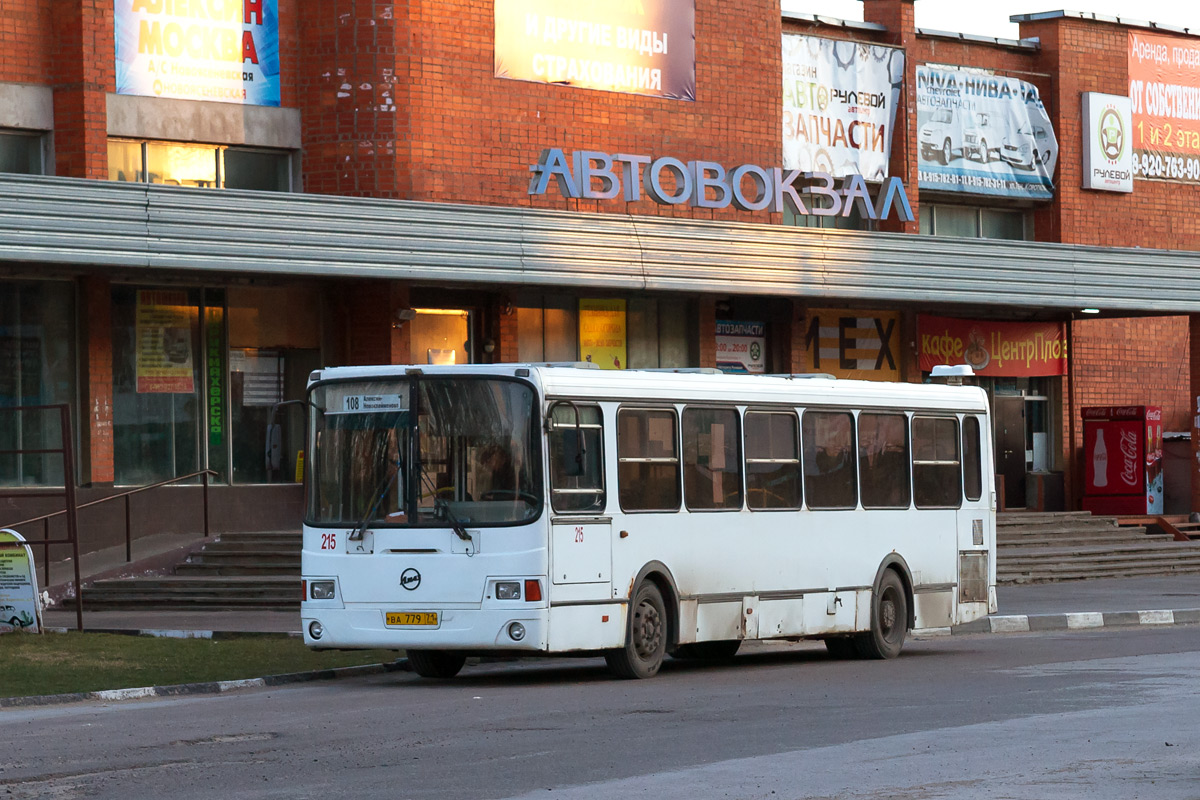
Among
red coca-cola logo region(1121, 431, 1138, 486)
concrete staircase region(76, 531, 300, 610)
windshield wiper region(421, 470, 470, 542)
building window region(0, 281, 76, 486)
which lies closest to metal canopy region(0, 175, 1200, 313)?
building window region(0, 281, 76, 486)

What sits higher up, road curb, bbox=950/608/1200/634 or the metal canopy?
the metal canopy

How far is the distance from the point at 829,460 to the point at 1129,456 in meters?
21.0

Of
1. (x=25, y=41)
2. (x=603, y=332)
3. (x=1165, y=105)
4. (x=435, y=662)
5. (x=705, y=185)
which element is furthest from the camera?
(x=1165, y=105)

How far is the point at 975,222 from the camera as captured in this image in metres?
38.1

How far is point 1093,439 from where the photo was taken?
37.7m

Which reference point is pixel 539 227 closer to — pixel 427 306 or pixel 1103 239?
pixel 427 306

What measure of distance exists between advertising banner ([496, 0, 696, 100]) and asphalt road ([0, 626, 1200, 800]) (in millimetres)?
15355

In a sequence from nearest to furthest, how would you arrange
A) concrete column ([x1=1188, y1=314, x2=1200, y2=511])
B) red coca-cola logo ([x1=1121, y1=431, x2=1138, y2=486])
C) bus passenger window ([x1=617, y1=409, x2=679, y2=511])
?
bus passenger window ([x1=617, y1=409, x2=679, y2=511]), concrete column ([x1=1188, y1=314, x2=1200, y2=511]), red coca-cola logo ([x1=1121, y1=431, x2=1138, y2=486])

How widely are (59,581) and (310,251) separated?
571 cm

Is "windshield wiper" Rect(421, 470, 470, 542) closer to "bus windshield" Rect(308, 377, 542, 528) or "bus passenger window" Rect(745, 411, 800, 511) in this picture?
"bus windshield" Rect(308, 377, 542, 528)

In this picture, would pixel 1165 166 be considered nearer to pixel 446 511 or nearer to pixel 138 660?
pixel 446 511

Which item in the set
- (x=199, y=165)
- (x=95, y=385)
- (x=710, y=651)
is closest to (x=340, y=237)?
(x=199, y=165)

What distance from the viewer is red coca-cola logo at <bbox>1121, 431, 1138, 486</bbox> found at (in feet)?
122

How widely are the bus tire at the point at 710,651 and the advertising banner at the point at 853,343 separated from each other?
53.9 ft
